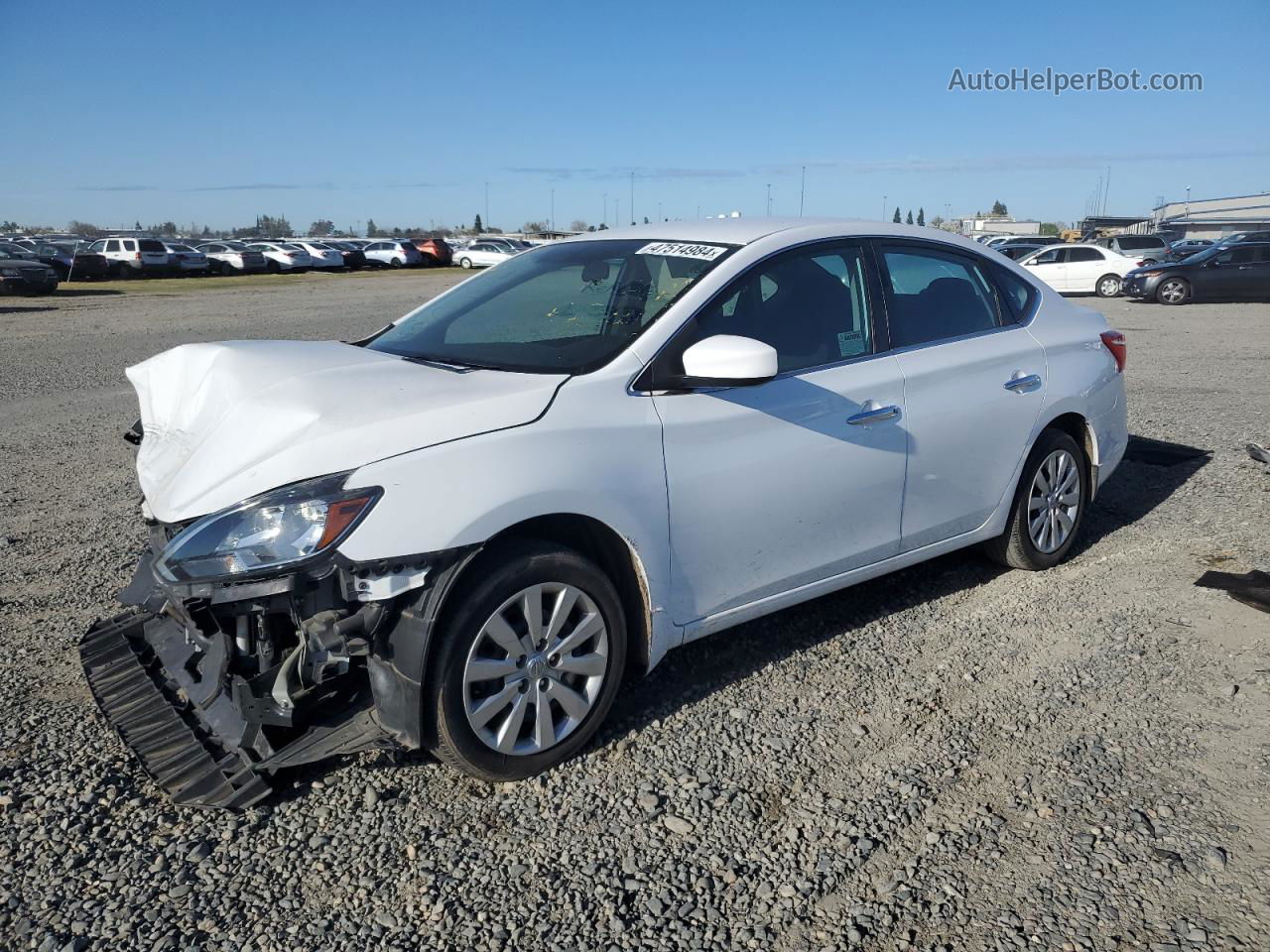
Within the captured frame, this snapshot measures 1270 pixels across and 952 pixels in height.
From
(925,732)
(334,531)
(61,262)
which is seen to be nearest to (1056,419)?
(925,732)

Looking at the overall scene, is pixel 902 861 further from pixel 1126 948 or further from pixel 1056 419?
pixel 1056 419

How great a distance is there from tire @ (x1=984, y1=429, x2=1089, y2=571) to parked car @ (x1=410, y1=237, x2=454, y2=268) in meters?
51.5

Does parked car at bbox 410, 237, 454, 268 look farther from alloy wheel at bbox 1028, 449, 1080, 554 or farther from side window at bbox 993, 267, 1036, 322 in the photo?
alloy wheel at bbox 1028, 449, 1080, 554

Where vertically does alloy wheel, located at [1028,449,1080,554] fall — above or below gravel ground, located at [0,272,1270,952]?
above

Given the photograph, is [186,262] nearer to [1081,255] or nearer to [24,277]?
[24,277]

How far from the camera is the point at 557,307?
4250mm

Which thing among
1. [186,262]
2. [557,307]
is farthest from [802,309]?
[186,262]

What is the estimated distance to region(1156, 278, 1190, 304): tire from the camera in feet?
76.4

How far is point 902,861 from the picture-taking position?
2.92 meters

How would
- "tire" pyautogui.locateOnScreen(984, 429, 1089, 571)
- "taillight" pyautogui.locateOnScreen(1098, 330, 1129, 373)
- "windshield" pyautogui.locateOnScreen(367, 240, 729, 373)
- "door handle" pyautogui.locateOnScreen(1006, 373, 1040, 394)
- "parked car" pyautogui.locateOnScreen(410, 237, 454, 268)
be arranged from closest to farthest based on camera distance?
"windshield" pyautogui.locateOnScreen(367, 240, 729, 373) < "door handle" pyautogui.locateOnScreen(1006, 373, 1040, 394) < "tire" pyautogui.locateOnScreen(984, 429, 1089, 571) < "taillight" pyautogui.locateOnScreen(1098, 330, 1129, 373) < "parked car" pyautogui.locateOnScreen(410, 237, 454, 268)

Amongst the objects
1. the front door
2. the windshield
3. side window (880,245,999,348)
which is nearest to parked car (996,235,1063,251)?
side window (880,245,999,348)

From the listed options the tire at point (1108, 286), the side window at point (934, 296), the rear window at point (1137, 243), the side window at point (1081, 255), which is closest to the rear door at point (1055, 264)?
the side window at point (1081, 255)

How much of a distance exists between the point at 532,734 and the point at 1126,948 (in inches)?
69.7

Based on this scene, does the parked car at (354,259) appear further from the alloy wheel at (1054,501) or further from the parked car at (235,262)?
the alloy wheel at (1054,501)
